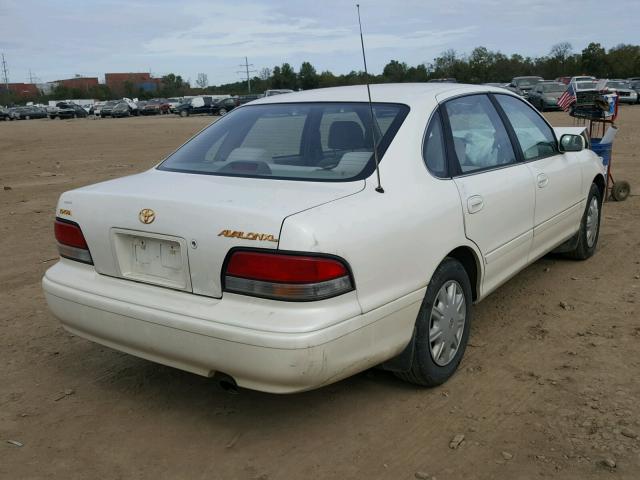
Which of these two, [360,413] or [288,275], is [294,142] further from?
[360,413]

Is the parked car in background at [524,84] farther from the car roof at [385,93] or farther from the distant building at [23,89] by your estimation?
the distant building at [23,89]

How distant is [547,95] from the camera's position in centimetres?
3216

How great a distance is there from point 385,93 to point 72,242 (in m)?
1.98

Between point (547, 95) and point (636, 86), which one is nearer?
point (547, 95)

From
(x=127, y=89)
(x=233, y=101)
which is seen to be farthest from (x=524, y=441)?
(x=127, y=89)

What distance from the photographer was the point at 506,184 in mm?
4027

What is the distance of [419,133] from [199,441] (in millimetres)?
1929

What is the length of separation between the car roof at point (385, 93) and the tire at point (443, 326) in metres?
1.00

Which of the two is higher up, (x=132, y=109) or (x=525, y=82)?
(x=132, y=109)

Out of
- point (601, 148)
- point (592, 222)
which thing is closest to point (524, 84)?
point (601, 148)

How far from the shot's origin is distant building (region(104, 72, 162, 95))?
386ft

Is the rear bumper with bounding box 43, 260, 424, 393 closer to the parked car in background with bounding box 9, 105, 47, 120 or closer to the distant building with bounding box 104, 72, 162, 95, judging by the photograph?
the parked car in background with bounding box 9, 105, 47, 120

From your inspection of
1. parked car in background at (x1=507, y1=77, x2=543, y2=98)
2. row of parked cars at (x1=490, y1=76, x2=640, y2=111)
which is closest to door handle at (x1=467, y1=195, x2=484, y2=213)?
row of parked cars at (x1=490, y1=76, x2=640, y2=111)

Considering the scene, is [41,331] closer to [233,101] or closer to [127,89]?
[233,101]
